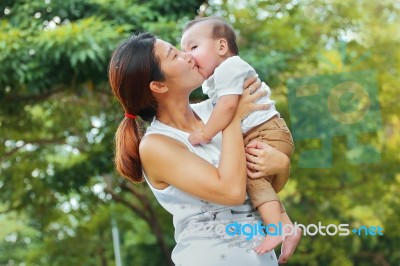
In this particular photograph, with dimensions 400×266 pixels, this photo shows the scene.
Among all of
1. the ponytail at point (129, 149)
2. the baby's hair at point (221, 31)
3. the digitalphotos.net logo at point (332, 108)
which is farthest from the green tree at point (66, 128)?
the ponytail at point (129, 149)

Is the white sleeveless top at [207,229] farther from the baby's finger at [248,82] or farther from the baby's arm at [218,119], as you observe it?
the baby's finger at [248,82]

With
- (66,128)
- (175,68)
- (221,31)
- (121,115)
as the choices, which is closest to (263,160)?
(175,68)

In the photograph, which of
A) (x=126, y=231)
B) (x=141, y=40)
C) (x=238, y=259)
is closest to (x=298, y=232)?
(x=238, y=259)

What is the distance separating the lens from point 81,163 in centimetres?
567

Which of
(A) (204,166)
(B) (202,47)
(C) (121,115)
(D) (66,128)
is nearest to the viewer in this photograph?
(A) (204,166)

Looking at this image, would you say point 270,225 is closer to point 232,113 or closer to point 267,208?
point 267,208

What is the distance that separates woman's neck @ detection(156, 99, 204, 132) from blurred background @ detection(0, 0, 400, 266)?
9.44ft

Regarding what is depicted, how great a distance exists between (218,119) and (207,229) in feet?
0.70

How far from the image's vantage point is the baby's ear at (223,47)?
1.77 meters

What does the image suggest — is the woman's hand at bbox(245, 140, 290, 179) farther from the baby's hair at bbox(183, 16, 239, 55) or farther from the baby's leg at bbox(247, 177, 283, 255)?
the baby's hair at bbox(183, 16, 239, 55)

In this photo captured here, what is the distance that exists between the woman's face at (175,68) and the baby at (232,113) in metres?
0.05

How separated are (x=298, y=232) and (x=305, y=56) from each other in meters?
4.70

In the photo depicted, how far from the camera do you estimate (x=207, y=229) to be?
1.53m

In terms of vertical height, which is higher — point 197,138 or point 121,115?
point 197,138
